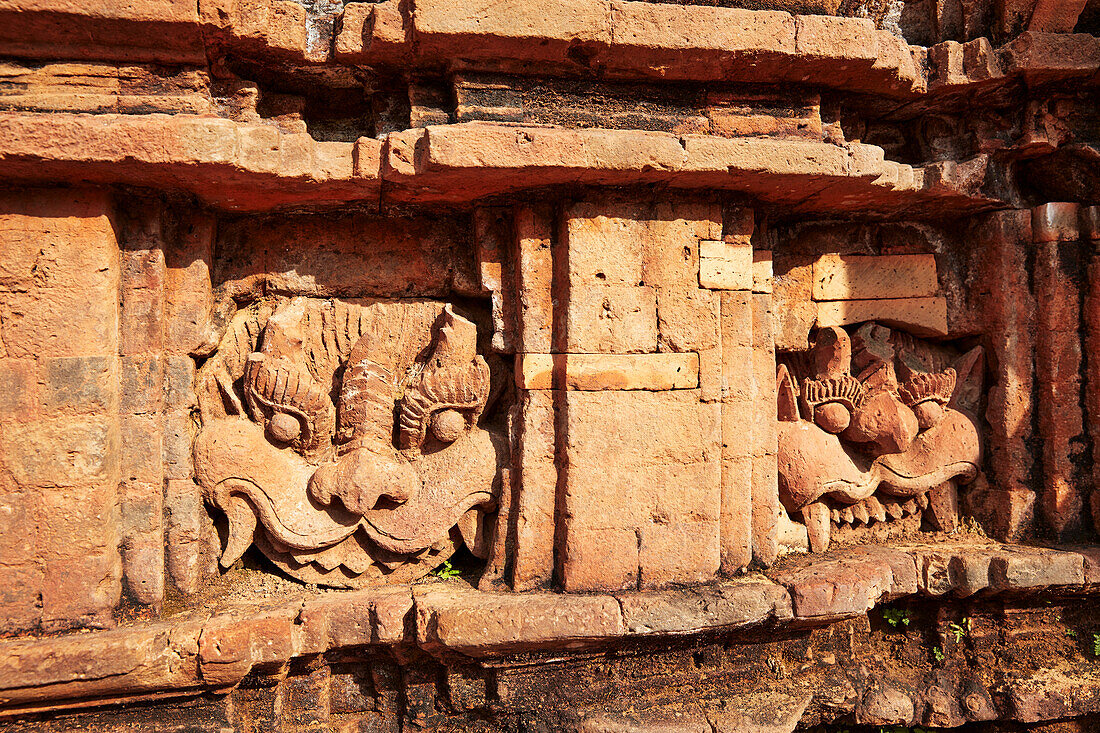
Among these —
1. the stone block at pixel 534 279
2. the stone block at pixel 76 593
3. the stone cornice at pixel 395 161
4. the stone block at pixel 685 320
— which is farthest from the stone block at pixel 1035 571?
the stone block at pixel 76 593

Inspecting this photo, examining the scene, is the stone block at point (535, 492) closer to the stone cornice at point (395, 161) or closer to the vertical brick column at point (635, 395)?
the vertical brick column at point (635, 395)

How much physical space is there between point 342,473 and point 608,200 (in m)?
2.06

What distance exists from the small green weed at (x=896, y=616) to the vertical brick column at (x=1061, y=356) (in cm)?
115

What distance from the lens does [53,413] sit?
3299 mm

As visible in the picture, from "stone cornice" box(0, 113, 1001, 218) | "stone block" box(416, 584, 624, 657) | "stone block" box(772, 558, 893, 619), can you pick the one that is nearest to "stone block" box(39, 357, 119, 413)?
"stone cornice" box(0, 113, 1001, 218)

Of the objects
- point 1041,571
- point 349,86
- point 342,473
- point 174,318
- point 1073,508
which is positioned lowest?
point 1041,571

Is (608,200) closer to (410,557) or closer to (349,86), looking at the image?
(349,86)

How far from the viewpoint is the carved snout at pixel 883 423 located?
4.40 meters

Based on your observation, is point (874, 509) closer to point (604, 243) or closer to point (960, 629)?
point (960, 629)

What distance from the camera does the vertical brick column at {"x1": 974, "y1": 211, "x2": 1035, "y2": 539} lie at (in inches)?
178

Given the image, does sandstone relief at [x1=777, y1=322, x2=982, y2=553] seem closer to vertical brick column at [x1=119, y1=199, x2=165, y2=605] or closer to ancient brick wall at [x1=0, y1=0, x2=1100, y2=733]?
ancient brick wall at [x1=0, y1=0, x2=1100, y2=733]

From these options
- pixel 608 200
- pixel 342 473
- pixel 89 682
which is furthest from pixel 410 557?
pixel 608 200

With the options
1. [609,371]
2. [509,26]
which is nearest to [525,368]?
[609,371]

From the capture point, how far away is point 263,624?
3.38m
